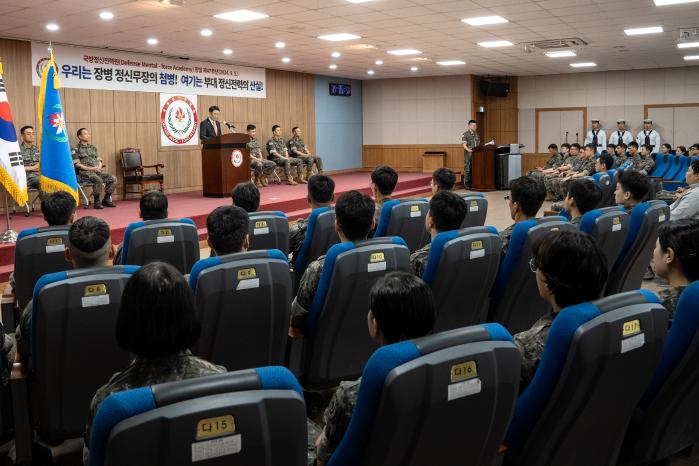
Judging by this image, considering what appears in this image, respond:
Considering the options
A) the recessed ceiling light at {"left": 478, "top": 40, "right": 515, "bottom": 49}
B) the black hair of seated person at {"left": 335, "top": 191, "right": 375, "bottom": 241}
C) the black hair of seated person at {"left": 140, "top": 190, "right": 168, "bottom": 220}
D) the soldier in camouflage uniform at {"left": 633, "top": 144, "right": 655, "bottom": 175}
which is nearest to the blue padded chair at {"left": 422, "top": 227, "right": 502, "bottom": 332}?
the black hair of seated person at {"left": 335, "top": 191, "right": 375, "bottom": 241}

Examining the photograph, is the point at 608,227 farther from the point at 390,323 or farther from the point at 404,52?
the point at 404,52

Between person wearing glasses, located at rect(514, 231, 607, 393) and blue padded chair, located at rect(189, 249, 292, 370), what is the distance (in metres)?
1.00

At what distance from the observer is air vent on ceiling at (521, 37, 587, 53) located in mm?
11234

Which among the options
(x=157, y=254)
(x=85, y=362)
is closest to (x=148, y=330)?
(x=85, y=362)

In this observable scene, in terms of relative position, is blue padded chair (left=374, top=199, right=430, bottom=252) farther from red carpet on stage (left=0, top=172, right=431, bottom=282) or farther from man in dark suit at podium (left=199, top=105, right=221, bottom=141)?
man in dark suit at podium (left=199, top=105, right=221, bottom=141)

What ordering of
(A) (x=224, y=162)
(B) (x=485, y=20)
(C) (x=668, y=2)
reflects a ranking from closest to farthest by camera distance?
(C) (x=668, y=2)
(B) (x=485, y=20)
(A) (x=224, y=162)

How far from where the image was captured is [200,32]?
9.55m

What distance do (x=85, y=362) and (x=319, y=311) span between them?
0.95 meters

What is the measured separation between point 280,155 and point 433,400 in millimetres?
12521

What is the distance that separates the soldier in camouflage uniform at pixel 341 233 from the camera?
283 cm

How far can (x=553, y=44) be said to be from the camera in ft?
37.9

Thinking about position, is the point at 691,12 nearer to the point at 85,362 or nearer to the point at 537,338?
the point at 537,338

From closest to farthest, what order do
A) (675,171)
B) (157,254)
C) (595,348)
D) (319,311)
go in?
(595,348)
(319,311)
(157,254)
(675,171)

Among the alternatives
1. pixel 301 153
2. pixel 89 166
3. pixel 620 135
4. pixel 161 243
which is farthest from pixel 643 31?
pixel 161 243
